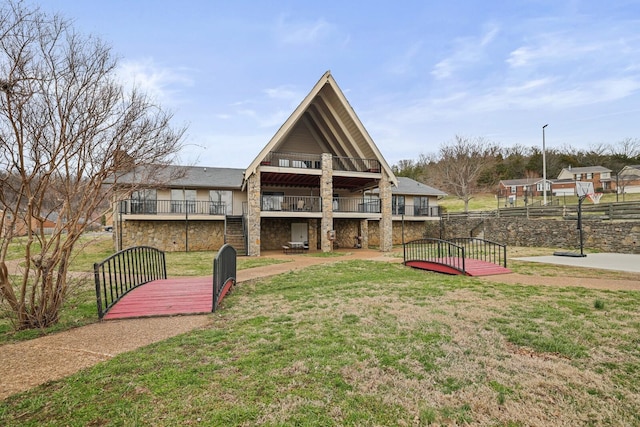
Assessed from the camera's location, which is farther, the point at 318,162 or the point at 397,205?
the point at 397,205

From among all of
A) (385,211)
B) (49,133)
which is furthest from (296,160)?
(49,133)

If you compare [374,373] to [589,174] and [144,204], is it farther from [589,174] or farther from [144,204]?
[589,174]

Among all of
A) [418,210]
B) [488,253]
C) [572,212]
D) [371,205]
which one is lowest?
[488,253]

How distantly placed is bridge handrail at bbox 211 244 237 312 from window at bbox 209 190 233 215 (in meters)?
13.7

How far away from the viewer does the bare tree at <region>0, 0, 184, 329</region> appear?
4.62 metres

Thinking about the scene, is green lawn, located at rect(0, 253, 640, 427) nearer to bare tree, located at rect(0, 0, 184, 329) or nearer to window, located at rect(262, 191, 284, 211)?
bare tree, located at rect(0, 0, 184, 329)

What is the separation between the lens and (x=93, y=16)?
6.30 meters

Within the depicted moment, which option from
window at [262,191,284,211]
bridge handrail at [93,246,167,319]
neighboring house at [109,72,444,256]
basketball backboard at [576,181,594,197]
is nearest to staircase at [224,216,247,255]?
neighboring house at [109,72,444,256]

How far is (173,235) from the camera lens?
71.3 ft

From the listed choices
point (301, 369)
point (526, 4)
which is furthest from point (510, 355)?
point (526, 4)

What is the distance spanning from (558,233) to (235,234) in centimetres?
2058

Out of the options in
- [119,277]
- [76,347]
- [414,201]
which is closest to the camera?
[76,347]

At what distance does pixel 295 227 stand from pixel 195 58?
13313 mm

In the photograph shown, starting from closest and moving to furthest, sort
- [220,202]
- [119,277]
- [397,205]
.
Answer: [119,277], [220,202], [397,205]
